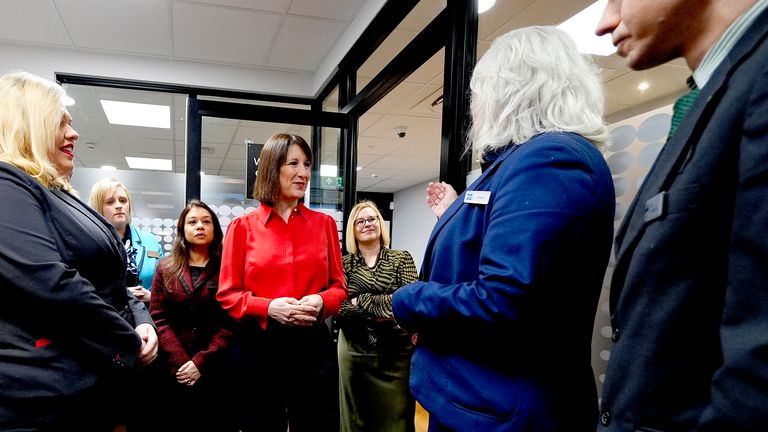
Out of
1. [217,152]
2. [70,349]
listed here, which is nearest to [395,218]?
[217,152]

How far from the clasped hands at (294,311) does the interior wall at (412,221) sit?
27.6 ft

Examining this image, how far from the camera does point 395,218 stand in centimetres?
1282

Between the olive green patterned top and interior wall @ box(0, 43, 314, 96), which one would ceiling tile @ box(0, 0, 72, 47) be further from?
the olive green patterned top

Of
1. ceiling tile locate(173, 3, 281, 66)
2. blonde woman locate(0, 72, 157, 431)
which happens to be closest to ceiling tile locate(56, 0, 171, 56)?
ceiling tile locate(173, 3, 281, 66)

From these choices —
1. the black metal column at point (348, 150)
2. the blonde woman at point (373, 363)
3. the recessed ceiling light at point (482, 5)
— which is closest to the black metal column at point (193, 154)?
the black metal column at point (348, 150)

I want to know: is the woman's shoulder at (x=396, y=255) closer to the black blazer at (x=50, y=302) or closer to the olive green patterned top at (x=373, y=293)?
the olive green patterned top at (x=373, y=293)

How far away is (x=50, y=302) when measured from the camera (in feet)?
3.41

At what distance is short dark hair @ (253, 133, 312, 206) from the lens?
5.83 feet

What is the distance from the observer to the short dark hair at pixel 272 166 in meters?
1.78

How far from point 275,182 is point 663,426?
5.11ft

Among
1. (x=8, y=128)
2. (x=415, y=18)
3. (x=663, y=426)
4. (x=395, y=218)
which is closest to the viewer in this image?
(x=663, y=426)

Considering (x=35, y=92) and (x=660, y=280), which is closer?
(x=660, y=280)

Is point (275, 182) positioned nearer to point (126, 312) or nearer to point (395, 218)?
point (126, 312)

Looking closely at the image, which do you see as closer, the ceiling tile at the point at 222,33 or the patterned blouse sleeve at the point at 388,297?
the patterned blouse sleeve at the point at 388,297
